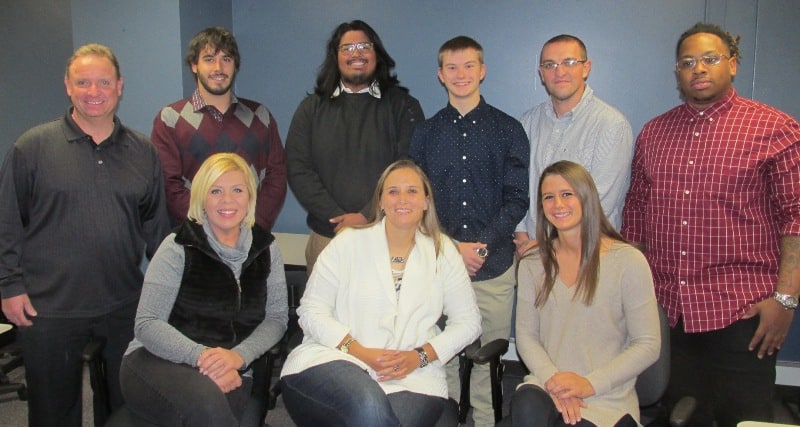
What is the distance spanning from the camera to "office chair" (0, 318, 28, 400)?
297 centimetres

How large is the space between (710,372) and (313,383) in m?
1.48

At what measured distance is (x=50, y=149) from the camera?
224cm

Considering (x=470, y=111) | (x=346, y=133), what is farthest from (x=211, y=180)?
(x=470, y=111)

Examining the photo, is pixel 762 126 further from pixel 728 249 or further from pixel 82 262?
pixel 82 262

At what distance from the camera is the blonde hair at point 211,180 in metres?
2.18

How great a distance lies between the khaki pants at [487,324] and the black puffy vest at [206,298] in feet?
3.05

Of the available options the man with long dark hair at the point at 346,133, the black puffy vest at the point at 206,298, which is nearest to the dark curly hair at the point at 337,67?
the man with long dark hair at the point at 346,133

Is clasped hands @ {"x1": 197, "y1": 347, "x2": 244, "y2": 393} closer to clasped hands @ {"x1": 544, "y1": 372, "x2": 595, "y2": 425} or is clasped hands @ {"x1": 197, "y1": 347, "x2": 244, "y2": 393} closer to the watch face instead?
clasped hands @ {"x1": 544, "y1": 372, "x2": 595, "y2": 425}

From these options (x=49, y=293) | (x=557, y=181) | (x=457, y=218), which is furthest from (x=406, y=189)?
(x=49, y=293)

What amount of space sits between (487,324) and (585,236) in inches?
27.3

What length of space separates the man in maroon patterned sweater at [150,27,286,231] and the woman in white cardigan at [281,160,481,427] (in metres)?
0.76

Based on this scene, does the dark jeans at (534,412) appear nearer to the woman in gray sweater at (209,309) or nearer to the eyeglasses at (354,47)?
the woman in gray sweater at (209,309)

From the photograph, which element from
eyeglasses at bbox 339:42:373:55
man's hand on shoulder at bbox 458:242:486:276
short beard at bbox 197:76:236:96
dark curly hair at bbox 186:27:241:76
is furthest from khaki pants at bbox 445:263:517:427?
dark curly hair at bbox 186:27:241:76

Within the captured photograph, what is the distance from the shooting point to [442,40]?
3713 mm
